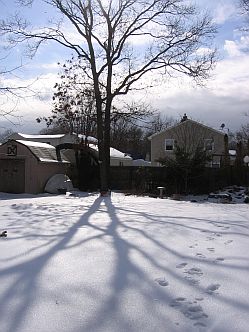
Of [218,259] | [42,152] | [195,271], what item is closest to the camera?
[195,271]

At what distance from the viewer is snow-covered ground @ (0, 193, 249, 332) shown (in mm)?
4199

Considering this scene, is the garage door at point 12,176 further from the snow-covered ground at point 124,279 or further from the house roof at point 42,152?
the snow-covered ground at point 124,279

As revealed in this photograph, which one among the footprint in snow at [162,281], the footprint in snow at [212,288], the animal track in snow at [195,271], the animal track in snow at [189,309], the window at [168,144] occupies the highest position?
the window at [168,144]

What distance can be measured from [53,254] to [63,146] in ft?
73.8

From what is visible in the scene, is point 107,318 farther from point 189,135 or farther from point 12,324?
point 189,135

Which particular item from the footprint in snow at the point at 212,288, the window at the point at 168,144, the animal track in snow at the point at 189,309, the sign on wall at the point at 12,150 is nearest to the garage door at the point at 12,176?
the sign on wall at the point at 12,150

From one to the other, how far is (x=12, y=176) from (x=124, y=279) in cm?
2225

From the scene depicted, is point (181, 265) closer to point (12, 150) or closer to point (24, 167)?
point (24, 167)

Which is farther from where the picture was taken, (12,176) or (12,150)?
(12,176)

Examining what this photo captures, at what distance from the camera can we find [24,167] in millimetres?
26281

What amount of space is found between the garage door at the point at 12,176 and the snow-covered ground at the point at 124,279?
17044 millimetres

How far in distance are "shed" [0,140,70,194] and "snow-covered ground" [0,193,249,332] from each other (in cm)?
1638

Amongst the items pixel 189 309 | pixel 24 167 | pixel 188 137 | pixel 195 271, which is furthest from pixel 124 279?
pixel 188 137

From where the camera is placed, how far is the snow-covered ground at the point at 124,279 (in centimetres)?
420
